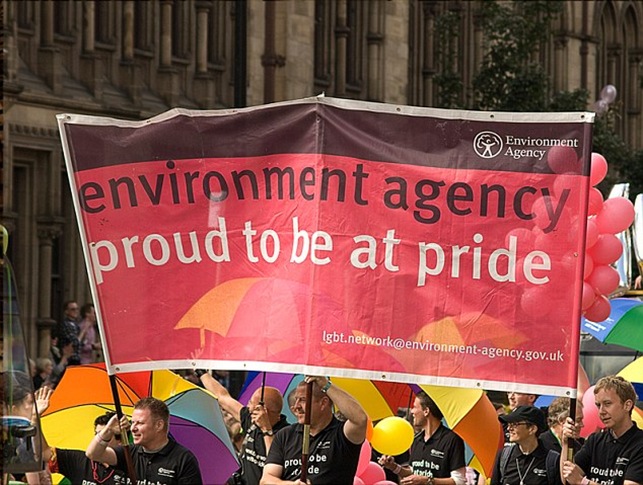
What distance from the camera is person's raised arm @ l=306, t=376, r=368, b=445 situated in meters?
9.45

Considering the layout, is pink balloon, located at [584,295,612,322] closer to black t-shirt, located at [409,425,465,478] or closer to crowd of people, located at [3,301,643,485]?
crowd of people, located at [3,301,643,485]

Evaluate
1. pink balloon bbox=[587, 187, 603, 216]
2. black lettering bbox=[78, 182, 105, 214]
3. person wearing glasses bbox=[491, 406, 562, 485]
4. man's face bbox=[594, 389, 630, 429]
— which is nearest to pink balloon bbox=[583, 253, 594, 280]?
pink balloon bbox=[587, 187, 603, 216]

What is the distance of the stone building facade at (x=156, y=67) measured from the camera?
2517 cm

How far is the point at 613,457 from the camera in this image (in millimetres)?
9914

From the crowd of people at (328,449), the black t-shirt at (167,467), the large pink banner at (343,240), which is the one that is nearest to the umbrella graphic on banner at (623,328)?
the crowd of people at (328,449)

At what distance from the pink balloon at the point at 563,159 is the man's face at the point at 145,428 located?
8.38 feet

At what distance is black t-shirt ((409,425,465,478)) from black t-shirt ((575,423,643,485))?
1829 millimetres

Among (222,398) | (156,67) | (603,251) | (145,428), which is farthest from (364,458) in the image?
(156,67)

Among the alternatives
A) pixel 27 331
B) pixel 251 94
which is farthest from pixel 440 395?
pixel 251 94

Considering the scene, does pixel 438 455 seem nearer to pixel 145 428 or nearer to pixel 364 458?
pixel 364 458

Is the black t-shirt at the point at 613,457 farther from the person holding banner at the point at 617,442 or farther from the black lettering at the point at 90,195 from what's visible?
the black lettering at the point at 90,195

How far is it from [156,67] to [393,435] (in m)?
17.6

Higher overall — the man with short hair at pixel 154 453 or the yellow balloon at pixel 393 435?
the man with short hair at pixel 154 453

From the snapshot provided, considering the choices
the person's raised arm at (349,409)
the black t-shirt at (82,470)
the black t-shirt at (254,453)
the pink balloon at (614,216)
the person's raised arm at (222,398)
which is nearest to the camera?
the person's raised arm at (349,409)
